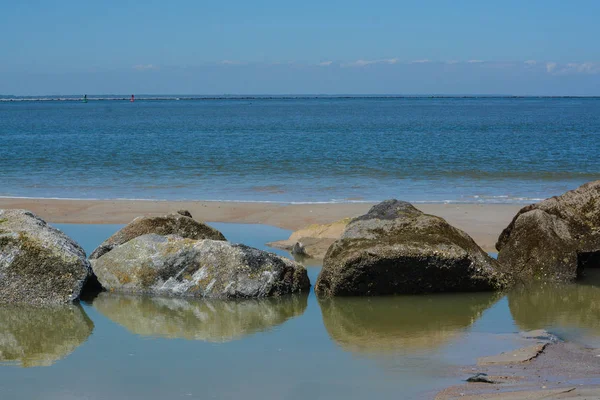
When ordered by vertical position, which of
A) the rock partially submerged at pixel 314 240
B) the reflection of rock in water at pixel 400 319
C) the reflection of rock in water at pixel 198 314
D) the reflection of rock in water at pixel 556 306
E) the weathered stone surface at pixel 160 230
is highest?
the weathered stone surface at pixel 160 230

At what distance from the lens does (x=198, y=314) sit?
9094mm

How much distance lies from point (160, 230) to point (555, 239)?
5176mm

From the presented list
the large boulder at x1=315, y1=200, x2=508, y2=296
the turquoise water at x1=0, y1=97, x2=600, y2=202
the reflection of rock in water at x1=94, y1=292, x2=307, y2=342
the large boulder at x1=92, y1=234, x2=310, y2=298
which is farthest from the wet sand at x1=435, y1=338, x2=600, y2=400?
the turquoise water at x1=0, y1=97, x2=600, y2=202

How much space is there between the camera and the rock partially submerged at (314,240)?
40.2ft

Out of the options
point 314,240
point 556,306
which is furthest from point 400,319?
point 314,240

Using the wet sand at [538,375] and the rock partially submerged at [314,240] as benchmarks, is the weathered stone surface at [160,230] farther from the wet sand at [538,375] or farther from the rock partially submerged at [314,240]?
the wet sand at [538,375]

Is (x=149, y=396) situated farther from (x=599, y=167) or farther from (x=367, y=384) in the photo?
(x=599, y=167)

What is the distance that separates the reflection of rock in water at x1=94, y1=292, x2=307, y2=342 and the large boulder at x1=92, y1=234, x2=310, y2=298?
0.46 feet

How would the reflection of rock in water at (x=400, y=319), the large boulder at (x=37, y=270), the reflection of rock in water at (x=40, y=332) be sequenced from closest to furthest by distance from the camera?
the reflection of rock in water at (x=40, y=332) → the reflection of rock in water at (x=400, y=319) → the large boulder at (x=37, y=270)

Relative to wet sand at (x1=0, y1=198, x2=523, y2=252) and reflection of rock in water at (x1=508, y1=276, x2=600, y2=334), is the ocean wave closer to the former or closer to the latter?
wet sand at (x1=0, y1=198, x2=523, y2=252)

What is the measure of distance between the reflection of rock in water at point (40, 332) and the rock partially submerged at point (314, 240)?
392 cm

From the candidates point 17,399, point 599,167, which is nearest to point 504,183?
point 599,167

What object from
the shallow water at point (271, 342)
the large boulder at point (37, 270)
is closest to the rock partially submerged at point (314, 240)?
the shallow water at point (271, 342)

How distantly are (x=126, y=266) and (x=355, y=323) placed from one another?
3108 millimetres
